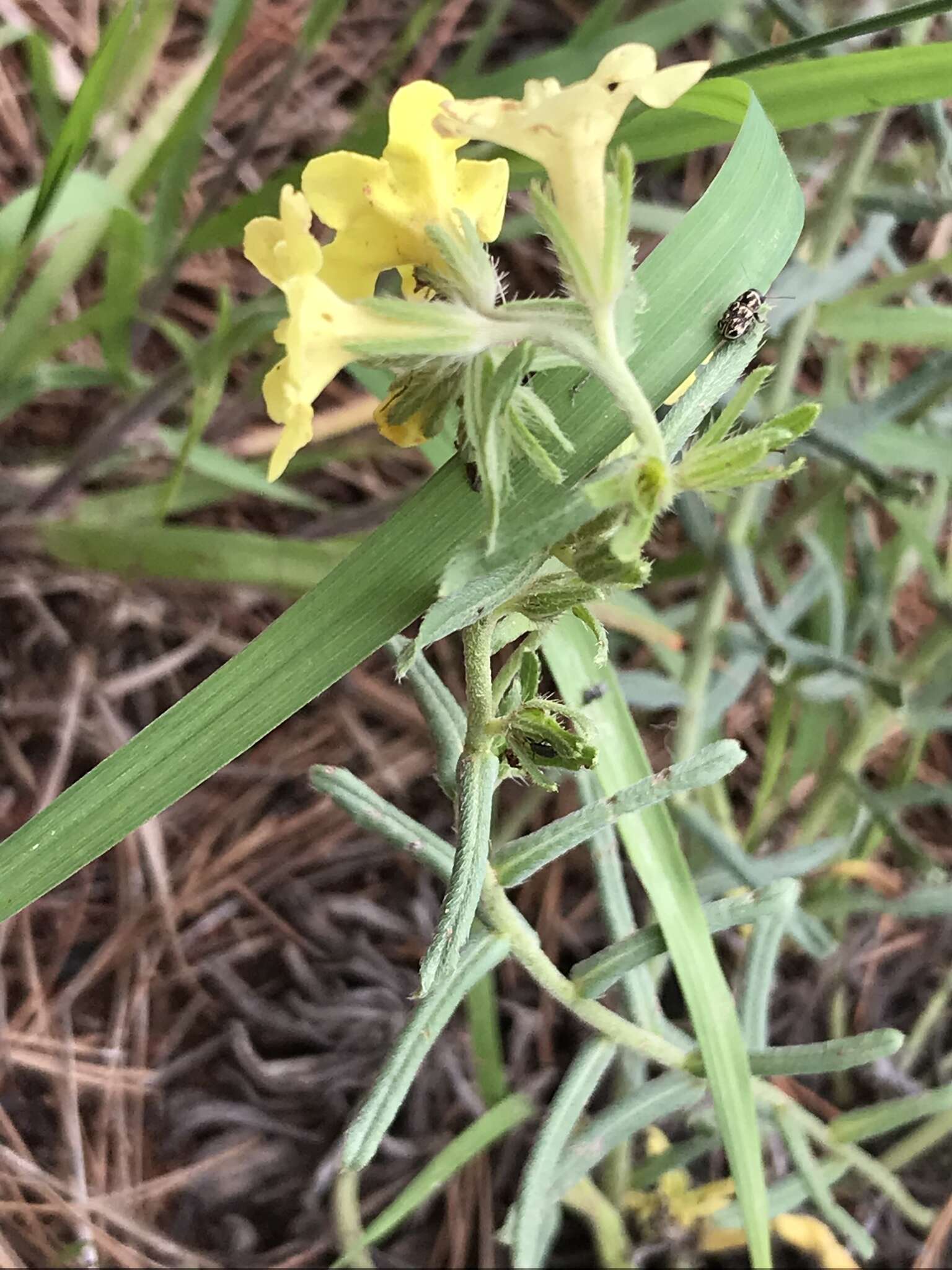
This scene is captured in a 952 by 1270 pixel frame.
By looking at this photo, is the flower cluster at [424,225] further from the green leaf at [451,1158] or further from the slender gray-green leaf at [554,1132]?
the green leaf at [451,1158]

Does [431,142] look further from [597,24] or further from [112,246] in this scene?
[597,24]

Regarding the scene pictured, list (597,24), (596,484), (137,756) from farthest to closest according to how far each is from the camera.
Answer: (597,24) → (137,756) → (596,484)

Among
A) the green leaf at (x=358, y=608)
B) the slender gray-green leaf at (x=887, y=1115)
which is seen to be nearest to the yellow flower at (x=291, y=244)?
the green leaf at (x=358, y=608)

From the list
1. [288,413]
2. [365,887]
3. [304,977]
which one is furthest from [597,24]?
[304,977]

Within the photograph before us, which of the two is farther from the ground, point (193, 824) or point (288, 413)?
point (288, 413)

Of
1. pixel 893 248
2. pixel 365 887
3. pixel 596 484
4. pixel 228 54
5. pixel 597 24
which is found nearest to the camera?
pixel 596 484

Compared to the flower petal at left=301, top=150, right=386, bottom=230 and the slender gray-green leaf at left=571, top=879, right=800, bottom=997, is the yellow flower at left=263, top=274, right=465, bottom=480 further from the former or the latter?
the slender gray-green leaf at left=571, top=879, right=800, bottom=997

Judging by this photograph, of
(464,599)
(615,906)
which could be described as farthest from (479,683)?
(615,906)

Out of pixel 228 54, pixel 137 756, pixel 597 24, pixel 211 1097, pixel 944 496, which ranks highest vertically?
pixel 228 54

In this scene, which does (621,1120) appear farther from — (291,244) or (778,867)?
(291,244)
